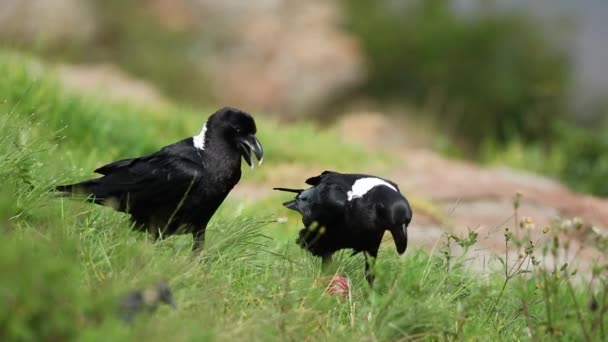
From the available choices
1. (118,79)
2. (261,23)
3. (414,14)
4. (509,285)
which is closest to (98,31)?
(118,79)

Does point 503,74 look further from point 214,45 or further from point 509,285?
point 509,285

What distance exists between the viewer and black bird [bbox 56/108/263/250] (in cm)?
427

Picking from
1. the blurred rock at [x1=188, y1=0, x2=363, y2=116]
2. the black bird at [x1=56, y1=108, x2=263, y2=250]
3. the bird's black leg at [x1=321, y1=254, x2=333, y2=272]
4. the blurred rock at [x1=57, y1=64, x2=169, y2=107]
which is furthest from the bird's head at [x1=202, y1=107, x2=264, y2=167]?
the blurred rock at [x1=188, y1=0, x2=363, y2=116]

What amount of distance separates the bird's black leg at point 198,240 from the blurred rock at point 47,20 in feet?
37.3

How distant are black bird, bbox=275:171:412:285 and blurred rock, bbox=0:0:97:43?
445 inches

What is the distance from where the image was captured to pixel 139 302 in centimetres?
308

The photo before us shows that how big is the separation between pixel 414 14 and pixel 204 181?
1304 cm

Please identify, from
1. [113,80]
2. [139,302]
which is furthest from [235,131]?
[113,80]

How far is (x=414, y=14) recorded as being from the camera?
1677cm

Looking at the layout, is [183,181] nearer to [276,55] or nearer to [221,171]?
[221,171]

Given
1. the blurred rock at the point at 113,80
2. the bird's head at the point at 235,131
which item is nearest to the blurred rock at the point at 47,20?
the blurred rock at the point at 113,80

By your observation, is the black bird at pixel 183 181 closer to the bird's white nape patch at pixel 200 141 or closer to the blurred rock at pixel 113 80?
the bird's white nape patch at pixel 200 141

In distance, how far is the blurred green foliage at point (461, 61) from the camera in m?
16.1

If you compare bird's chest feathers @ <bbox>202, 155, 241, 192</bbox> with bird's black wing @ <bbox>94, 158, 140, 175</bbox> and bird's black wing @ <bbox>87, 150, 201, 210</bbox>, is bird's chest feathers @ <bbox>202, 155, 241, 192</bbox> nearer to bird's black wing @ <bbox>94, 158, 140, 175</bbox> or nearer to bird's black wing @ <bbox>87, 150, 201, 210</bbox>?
bird's black wing @ <bbox>87, 150, 201, 210</bbox>
